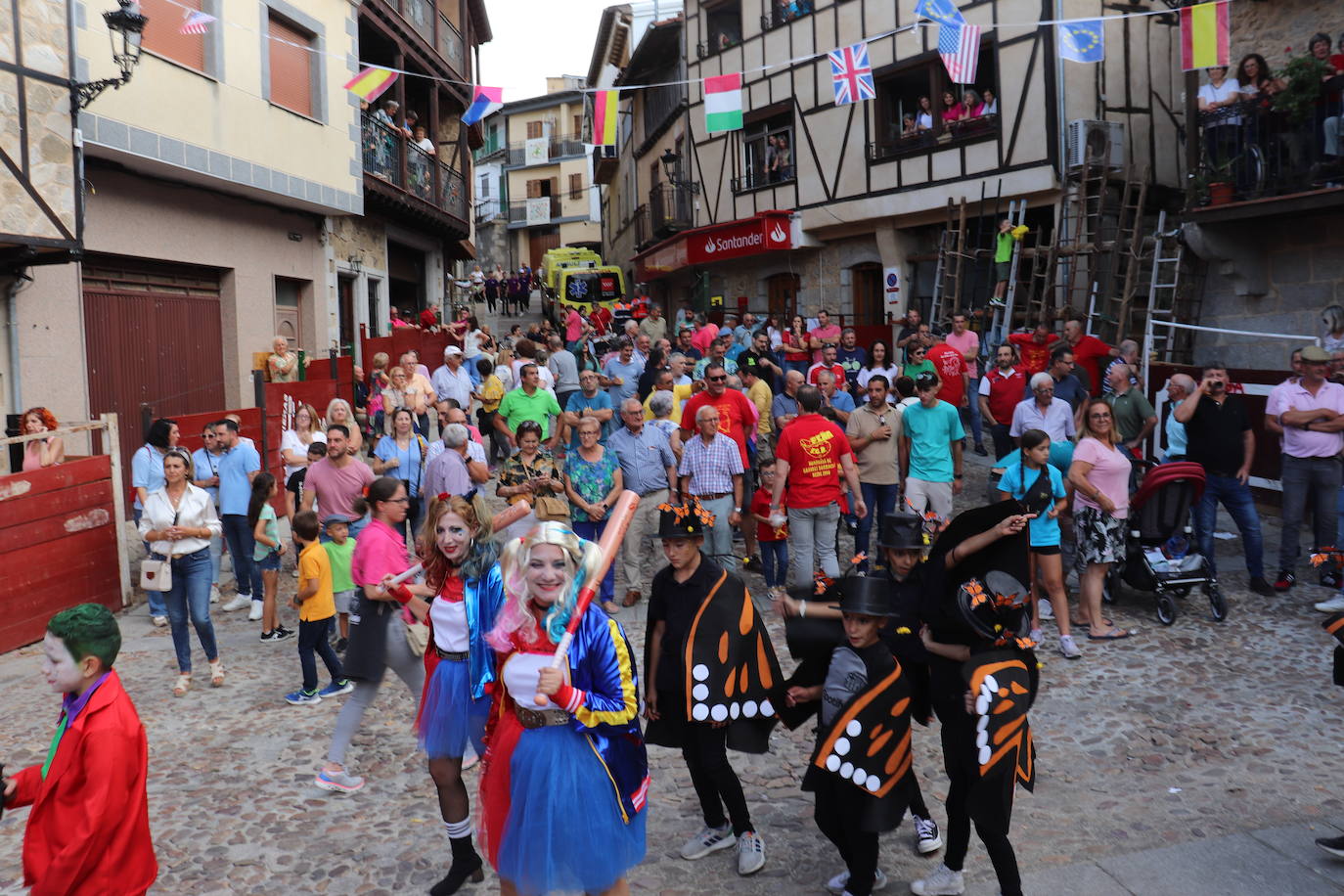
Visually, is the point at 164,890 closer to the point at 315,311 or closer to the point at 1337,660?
the point at 1337,660

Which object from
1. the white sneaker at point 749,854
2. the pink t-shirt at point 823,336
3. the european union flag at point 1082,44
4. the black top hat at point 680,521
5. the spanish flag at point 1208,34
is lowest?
the white sneaker at point 749,854

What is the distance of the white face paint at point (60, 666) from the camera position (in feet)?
11.1

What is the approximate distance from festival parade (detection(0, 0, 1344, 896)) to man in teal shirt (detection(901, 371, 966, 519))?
4 cm

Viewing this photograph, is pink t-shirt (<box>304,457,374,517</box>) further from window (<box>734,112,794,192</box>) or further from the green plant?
window (<box>734,112,794,192</box>)

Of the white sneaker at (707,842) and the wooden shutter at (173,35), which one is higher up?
the wooden shutter at (173,35)

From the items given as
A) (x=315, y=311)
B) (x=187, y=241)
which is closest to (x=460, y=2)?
(x=315, y=311)

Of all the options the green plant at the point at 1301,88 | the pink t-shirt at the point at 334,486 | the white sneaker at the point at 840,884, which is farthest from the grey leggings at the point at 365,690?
the green plant at the point at 1301,88

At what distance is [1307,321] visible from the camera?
13039mm

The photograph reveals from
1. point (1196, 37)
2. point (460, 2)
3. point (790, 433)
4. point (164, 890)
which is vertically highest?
point (460, 2)

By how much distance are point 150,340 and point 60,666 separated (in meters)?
12.1

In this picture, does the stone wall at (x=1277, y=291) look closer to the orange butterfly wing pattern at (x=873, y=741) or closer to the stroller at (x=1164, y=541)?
the stroller at (x=1164, y=541)

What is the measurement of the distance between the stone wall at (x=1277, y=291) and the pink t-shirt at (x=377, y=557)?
11659 mm

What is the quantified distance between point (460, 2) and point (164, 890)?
24.7 metres

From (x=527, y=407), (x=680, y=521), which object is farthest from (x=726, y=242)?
(x=680, y=521)
